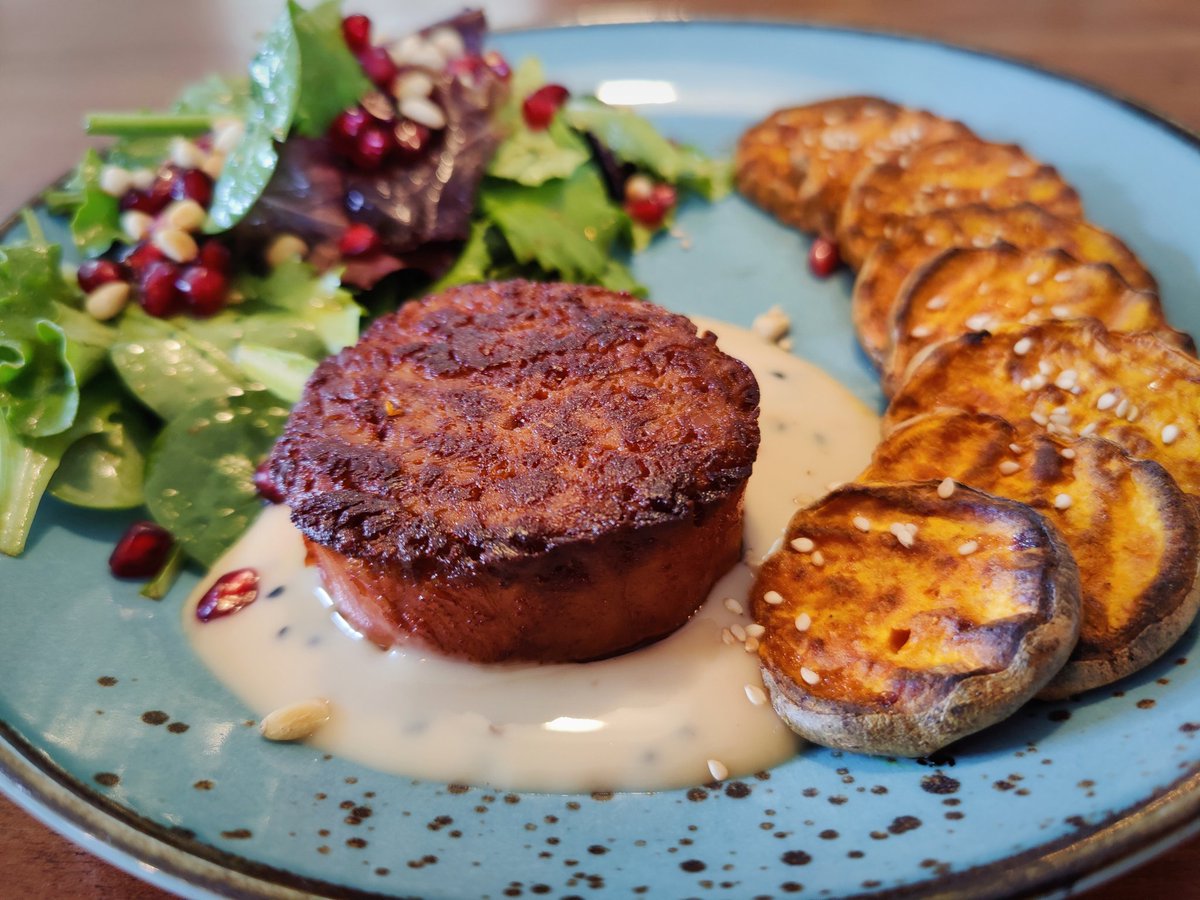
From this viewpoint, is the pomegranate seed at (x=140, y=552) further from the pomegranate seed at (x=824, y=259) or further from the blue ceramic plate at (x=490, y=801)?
the pomegranate seed at (x=824, y=259)

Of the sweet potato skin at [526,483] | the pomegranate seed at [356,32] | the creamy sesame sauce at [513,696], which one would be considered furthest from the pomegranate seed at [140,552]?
the pomegranate seed at [356,32]

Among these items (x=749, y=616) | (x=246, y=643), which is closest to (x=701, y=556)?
(x=749, y=616)

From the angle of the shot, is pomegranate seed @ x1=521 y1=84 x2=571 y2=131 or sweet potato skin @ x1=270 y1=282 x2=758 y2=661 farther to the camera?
pomegranate seed @ x1=521 y1=84 x2=571 y2=131

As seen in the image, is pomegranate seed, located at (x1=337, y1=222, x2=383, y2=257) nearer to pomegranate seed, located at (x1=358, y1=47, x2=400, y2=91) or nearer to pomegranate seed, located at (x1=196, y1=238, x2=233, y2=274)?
pomegranate seed, located at (x1=196, y1=238, x2=233, y2=274)

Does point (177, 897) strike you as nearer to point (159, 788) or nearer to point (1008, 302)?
point (159, 788)

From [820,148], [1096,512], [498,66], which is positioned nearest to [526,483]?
[1096,512]

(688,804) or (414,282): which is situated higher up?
(414,282)

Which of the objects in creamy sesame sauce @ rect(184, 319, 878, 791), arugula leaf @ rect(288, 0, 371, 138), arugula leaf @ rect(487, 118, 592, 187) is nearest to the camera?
creamy sesame sauce @ rect(184, 319, 878, 791)

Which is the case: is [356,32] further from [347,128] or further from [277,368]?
[277,368]

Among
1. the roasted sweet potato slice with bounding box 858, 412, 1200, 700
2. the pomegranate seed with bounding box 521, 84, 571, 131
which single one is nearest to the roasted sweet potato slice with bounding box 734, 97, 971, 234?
the pomegranate seed with bounding box 521, 84, 571, 131
